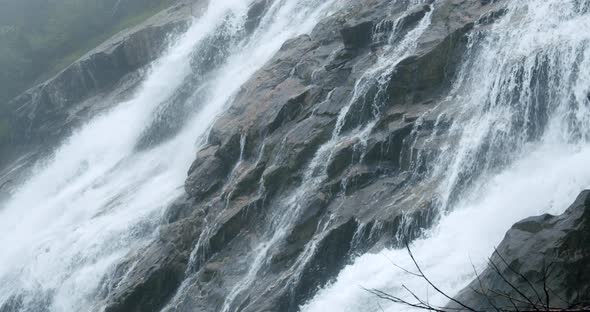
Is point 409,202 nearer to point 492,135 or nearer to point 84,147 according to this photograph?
point 492,135

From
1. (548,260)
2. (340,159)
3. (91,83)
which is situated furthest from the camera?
(91,83)

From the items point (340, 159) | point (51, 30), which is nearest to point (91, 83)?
point (51, 30)

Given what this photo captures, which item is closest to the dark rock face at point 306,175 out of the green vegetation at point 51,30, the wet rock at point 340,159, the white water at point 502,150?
the wet rock at point 340,159

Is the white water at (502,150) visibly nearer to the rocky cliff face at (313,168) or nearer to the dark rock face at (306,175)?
the rocky cliff face at (313,168)

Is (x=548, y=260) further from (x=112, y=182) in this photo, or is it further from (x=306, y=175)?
(x=112, y=182)

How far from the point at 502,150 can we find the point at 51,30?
38.4m

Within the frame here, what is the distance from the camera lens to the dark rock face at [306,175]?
18562 millimetres

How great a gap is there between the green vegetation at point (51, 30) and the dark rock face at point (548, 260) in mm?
36925

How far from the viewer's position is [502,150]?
17938 mm

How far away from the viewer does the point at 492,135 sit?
1825 centimetres

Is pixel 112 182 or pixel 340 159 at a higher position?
pixel 112 182

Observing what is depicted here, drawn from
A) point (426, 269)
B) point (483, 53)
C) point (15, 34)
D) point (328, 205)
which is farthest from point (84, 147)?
point (426, 269)

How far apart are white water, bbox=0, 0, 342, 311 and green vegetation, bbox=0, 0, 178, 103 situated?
34.6 feet

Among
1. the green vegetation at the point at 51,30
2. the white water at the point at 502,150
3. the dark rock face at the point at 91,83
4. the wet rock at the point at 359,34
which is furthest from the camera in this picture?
the green vegetation at the point at 51,30
